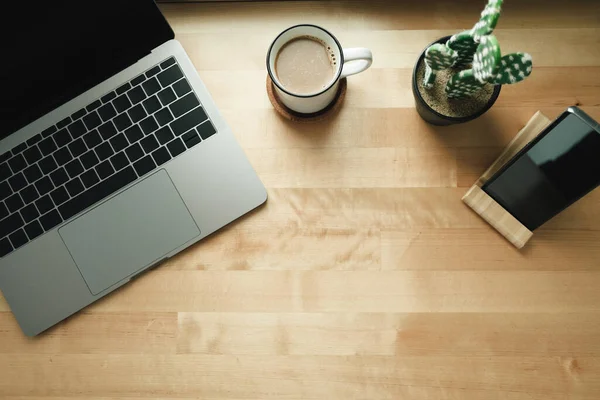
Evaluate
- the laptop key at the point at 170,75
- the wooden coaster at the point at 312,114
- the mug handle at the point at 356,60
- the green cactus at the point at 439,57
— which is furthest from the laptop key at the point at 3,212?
the green cactus at the point at 439,57

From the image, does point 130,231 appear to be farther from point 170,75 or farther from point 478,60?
point 478,60

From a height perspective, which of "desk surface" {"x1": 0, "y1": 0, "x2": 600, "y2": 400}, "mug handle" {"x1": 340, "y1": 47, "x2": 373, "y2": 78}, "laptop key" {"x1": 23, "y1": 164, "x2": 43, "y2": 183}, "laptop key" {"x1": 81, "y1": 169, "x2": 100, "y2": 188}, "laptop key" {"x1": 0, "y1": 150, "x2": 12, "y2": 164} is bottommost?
"desk surface" {"x1": 0, "y1": 0, "x2": 600, "y2": 400}

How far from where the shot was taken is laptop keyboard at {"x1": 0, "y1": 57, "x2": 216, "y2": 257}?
73cm

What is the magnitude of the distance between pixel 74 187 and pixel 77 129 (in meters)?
0.09

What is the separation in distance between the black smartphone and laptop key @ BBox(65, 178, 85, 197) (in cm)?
62

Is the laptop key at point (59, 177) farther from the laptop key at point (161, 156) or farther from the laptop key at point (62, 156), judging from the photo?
the laptop key at point (161, 156)

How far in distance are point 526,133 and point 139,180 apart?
0.60 m

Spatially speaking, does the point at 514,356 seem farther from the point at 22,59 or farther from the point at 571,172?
the point at 22,59

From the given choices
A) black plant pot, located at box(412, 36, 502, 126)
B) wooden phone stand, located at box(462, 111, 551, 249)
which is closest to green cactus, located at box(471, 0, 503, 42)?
black plant pot, located at box(412, 36, 502, 126)

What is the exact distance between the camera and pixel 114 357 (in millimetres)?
750

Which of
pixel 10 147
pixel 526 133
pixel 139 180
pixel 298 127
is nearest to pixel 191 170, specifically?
pixel 139 180

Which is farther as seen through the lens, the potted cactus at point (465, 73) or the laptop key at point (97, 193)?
the laptop key at point (97, 193)

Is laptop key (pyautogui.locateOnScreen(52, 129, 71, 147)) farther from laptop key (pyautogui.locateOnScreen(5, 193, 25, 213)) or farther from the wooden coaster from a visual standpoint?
the wooden coaster

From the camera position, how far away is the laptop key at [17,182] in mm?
735
